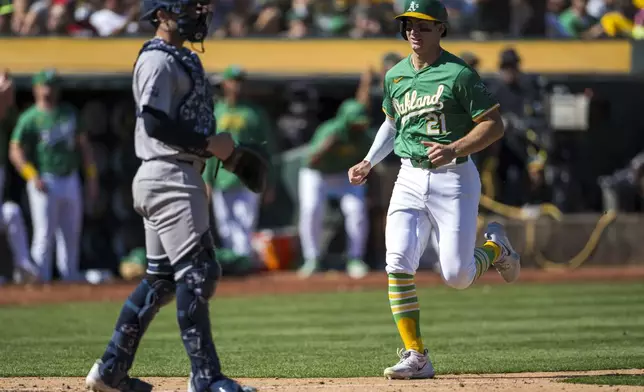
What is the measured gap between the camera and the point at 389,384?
6.93m

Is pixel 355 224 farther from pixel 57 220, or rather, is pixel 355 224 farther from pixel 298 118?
pixel 57 220

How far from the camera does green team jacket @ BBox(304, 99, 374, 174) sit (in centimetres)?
1462

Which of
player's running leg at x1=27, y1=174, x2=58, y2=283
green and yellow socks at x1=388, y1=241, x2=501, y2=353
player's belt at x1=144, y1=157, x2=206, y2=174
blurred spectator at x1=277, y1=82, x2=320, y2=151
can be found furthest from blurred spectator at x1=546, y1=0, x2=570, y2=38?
player's belt at x1=144, y1=157, x2=206, y2=174

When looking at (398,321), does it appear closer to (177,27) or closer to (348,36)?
(177,27)

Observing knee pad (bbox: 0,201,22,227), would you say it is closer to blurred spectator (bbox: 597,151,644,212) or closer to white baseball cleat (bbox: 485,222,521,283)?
blurred spectator (bbox: 597,151,644,212)

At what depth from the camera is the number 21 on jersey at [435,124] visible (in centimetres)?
734

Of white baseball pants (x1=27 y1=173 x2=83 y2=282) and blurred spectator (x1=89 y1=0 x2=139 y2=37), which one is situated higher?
blurred spectator (x1=89 y1=0 x2=139 y2=37)

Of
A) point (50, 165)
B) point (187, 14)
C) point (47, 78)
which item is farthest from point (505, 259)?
point (50, 165)

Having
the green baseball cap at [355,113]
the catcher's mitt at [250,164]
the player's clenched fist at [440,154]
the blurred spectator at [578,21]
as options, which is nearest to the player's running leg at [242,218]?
the green baseball cap at [355,113]

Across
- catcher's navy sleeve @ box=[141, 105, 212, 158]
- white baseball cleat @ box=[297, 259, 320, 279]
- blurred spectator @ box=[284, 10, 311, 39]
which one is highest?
catcher's navy sleeve @ box=[141, 105, 212, 158]

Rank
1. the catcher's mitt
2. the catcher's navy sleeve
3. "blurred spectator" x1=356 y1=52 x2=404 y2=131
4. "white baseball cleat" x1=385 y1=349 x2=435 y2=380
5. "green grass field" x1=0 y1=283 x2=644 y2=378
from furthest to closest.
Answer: "blurred spectator" x1=356 y1=52 x2=404 y2=131 → "green grass field" x1=0 y1=283 x2=644 y2=378 → "white baseball cleat" x1=385 y1=349 x2=435 y2=380 → the catcher's mitt → the catcher's navy sleeve

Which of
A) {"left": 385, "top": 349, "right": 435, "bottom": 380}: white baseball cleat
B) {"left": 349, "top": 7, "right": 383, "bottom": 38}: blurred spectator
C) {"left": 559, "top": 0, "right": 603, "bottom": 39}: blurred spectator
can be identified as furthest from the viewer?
{"left": 559, "top": 0, "right": 603, "bottom": 39}: blurred spectator

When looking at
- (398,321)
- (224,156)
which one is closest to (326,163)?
(398,321)

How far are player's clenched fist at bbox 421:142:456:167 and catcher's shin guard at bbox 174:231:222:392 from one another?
153 centimetres
